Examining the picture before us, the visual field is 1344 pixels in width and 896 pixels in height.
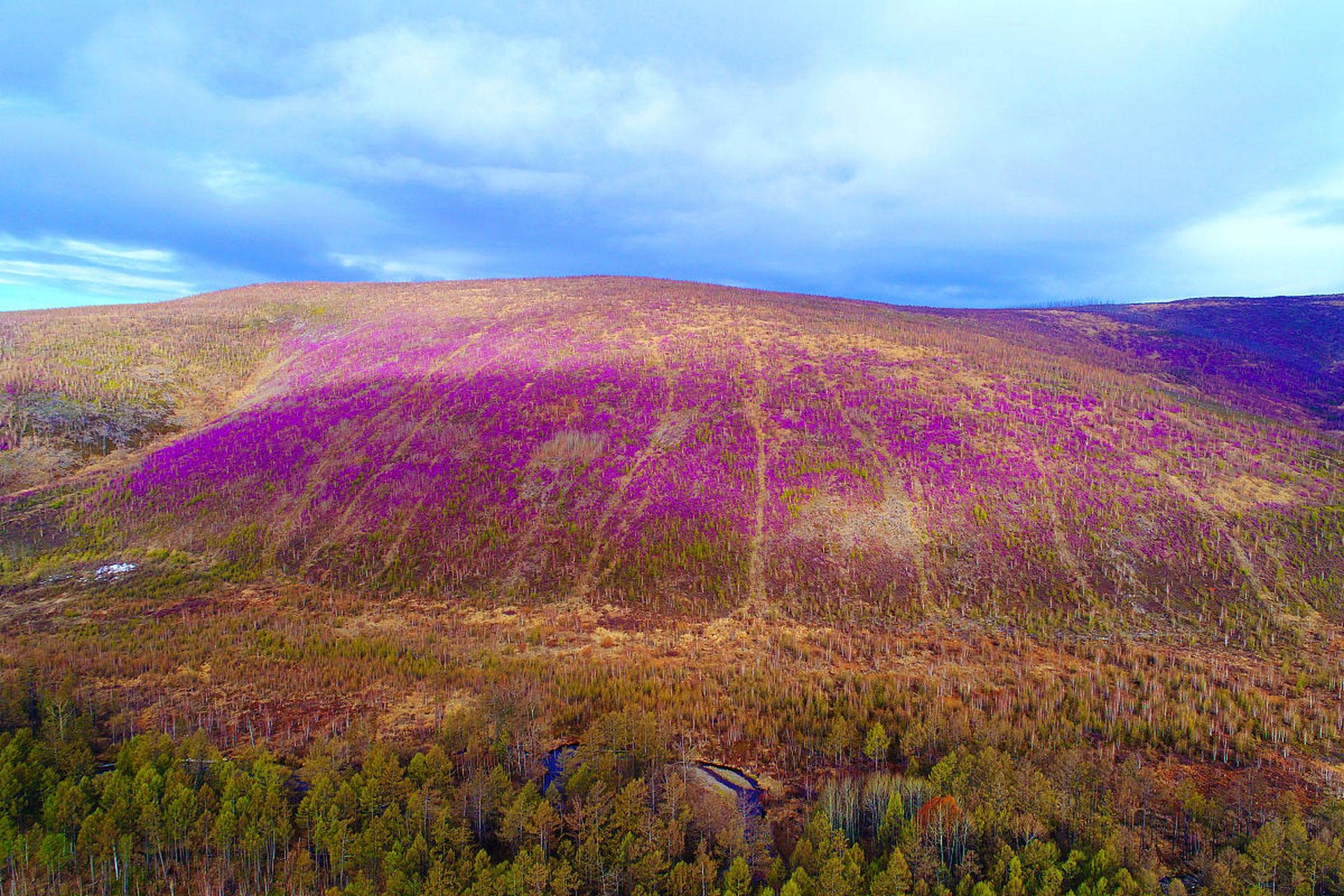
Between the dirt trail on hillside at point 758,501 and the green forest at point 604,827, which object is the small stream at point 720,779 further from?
the dirt trail on hillside at point 758,501

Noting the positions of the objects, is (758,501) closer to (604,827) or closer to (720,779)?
(720,779)

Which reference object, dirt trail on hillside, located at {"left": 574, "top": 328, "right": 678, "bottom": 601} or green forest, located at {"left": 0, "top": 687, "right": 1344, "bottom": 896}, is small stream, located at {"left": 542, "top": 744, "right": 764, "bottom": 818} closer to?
green forest, located at {"left": 0, "top": 687, "right": 1344, "bottom": 896}

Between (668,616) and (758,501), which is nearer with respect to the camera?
(668,616)

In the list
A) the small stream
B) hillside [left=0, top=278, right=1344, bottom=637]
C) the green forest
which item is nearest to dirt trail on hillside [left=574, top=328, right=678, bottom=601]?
hillside [left=0, top=278, right=1344, bottom=637]

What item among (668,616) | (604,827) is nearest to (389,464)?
(668,616)

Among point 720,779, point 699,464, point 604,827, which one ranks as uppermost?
point 699,464

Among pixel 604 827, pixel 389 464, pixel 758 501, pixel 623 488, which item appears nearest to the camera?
pixel 604 827

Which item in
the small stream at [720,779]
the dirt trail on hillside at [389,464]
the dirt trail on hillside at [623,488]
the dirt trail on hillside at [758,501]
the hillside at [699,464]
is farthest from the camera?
the dirt trail on hillside at [389,464]

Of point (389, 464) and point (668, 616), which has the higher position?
point (389, 464)

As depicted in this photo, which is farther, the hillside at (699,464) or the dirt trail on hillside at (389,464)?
the dirt trail on hillside at (389,464)

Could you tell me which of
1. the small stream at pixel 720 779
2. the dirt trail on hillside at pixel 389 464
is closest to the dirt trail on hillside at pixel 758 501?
the small stream at pixel 720 779
